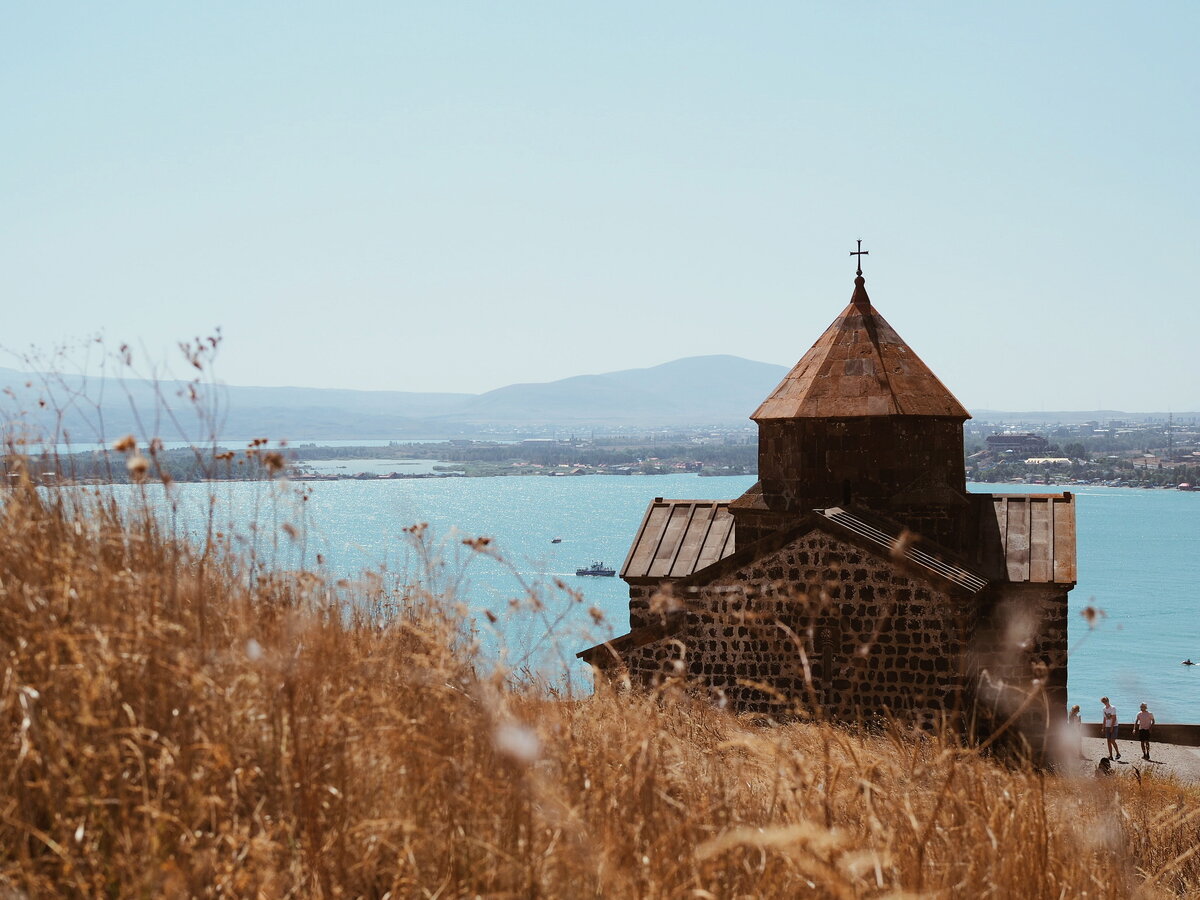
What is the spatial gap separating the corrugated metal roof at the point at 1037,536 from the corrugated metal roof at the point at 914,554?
109 cm

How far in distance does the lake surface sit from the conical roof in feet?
10.8

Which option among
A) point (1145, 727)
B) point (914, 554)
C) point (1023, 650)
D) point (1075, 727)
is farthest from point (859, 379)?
point (1145, 727)

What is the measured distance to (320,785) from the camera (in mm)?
2805

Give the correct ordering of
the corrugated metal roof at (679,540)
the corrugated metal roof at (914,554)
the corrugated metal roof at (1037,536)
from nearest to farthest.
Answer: the corrugated metal roof at (914,554), the corrugated metal roof at (1037,536), the corrugated metal roof at (679,540)

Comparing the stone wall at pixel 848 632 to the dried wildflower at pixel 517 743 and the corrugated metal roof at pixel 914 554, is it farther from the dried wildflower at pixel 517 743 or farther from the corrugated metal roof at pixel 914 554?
the dried wildflower at pixel 517 743

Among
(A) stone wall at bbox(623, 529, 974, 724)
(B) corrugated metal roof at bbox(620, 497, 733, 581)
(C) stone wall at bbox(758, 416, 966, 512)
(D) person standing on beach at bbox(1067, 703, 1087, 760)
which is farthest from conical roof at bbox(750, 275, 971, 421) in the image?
(D) person standing on beach at bbox(1067, 703, 1087, 760)

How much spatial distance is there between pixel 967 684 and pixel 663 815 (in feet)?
29.6

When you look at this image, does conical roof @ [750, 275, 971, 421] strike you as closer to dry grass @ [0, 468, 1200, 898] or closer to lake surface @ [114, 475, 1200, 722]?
lake surface @ [114, 475, 1200, 722]

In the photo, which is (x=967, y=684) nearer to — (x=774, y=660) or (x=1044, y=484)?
(x=774, y=660)

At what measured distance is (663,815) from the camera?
3.10 metres

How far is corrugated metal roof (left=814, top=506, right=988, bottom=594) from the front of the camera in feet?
35.8

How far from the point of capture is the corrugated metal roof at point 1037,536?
12.3m

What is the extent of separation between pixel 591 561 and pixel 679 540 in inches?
3307

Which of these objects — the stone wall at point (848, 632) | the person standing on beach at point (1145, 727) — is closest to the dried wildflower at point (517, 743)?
the stone wall at point (848, 632)
